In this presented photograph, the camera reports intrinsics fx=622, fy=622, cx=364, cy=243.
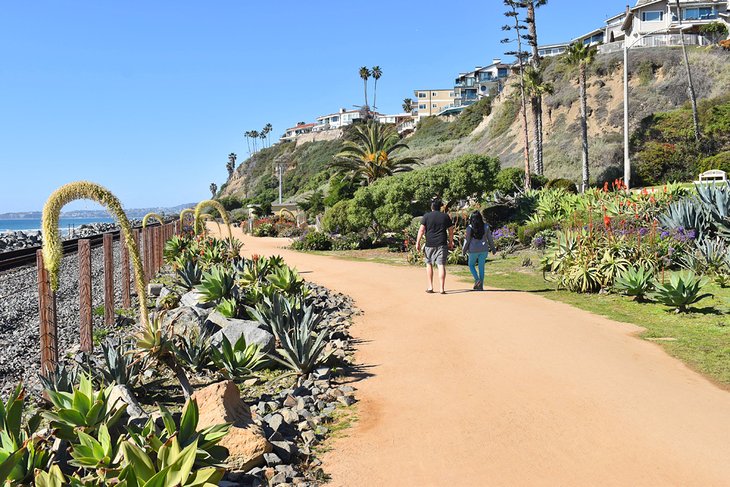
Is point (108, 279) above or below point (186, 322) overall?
above

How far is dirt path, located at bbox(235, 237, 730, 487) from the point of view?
4.14m

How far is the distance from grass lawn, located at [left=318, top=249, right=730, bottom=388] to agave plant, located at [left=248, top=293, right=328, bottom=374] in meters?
4.02

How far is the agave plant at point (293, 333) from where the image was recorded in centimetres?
658

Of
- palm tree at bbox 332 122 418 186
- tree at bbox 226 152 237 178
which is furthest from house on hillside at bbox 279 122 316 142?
palm tree at bbox 332 122 418 186

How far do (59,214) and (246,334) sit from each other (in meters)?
3.80

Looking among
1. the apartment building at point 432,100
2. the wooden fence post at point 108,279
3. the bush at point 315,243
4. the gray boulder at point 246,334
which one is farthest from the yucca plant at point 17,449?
the apartment building at point 432,100

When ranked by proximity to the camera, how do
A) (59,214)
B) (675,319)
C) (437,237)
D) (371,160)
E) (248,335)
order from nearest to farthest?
(59,214)
(248,335)
(675,319)
(437,237)
(371,160)

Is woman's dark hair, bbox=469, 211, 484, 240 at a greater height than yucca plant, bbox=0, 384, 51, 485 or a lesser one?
greater

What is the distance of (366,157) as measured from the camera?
33.8 m

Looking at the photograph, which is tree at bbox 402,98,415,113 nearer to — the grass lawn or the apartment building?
the apartment building

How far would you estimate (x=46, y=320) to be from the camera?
624 cm

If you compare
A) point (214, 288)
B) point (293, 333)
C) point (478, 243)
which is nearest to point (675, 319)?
point (478, 243)

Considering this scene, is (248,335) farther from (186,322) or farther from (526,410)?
(526,410)

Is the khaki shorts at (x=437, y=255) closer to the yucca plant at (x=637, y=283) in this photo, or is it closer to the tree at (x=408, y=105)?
the yucca plant at (x=637, y=283)
